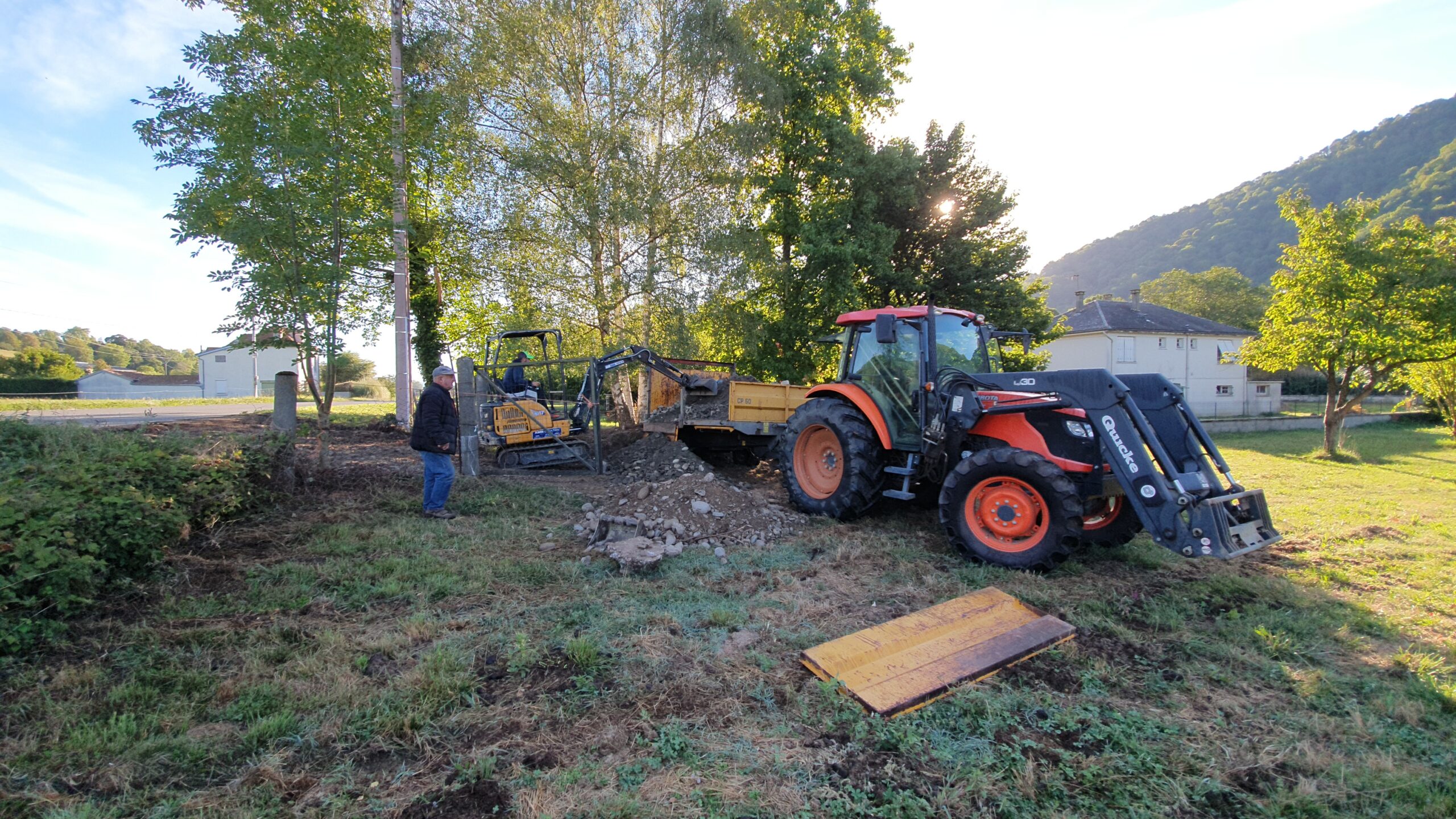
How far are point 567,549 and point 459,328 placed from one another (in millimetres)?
11494

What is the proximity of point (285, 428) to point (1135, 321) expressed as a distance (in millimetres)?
34627

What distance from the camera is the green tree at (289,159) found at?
648 centimetres

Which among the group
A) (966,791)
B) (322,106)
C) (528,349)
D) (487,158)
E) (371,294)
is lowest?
(966,791)

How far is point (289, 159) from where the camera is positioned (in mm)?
6570

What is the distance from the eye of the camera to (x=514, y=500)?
24.5ft

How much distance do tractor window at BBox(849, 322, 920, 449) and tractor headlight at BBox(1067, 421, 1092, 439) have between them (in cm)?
136

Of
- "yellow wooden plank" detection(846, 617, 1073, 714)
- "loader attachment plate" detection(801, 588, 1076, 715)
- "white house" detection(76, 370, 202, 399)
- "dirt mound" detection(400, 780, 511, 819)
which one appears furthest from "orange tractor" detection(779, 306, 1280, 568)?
"white house" detection(76, 370, 202, 399)

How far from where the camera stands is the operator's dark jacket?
6668mm

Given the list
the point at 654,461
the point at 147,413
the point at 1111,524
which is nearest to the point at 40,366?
the point at 147,413

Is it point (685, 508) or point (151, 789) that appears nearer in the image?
point (151, 789)

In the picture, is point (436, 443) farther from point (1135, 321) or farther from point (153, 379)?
Result: point (153, 379)

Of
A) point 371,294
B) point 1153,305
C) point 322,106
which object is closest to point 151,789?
point 322,106

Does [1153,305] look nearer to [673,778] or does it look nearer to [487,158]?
[487,158]

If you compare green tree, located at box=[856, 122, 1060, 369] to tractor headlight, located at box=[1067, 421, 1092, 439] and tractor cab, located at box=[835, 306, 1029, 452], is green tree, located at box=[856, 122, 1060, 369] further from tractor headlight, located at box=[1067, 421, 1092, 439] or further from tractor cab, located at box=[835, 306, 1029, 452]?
tractor headlight, located at box=[1067, 421, 1092, 439]
